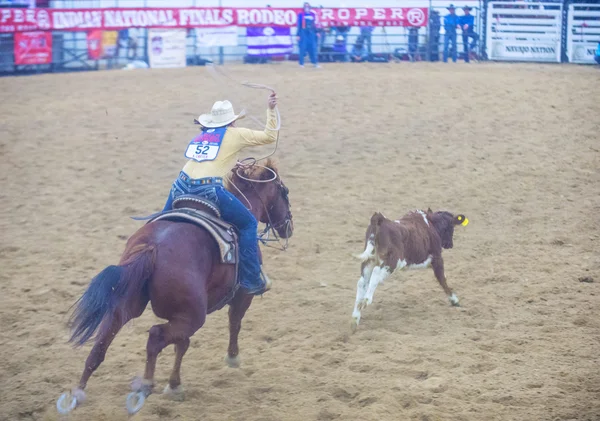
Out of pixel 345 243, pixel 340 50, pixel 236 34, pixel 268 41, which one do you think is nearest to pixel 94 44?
pixel 236 34

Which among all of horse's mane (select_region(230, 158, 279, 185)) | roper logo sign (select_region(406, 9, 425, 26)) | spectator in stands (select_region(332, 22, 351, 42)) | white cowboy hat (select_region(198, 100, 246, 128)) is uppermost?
roper logo sign (select_region(406, 9, 425, 26))

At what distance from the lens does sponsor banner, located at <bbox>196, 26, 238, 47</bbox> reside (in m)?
19.7

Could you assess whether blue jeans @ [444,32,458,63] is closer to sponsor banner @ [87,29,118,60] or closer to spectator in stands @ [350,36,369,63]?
spectator in stands @ [350,36,369,63]

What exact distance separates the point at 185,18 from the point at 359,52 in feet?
16.0

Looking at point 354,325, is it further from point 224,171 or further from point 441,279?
point 224,171

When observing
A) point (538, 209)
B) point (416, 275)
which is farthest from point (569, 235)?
point (416, 275)

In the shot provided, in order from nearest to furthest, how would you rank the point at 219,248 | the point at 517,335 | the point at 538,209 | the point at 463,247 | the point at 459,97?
the point at 219,248
the point at 517,335
the point at 463,247
the point at 538,209
the point at 459,97

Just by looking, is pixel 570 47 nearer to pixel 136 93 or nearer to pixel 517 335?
pixel 136 93

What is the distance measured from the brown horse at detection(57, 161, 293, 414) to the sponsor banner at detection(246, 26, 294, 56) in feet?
51.9

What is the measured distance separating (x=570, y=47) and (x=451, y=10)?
3388 mm

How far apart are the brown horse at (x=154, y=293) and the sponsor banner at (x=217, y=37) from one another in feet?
51.2

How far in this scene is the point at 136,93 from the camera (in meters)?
14.5

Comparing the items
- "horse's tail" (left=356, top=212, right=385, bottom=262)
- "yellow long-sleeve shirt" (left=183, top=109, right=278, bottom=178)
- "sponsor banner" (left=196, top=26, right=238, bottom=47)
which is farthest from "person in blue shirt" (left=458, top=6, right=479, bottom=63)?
"yellow long-sleeve shirt" (left=183, top=109, right=278, bottom=178)

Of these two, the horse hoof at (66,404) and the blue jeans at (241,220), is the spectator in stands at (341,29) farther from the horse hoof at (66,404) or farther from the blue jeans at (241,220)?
the horse hoof at (66,404)
